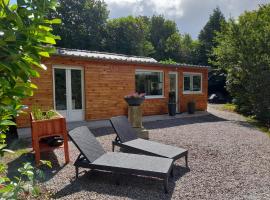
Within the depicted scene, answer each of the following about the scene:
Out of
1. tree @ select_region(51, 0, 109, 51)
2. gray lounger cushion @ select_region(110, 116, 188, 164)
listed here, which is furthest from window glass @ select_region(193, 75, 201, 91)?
tree @ select_region(51, 0, 109, 51)

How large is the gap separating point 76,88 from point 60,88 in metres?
0.65

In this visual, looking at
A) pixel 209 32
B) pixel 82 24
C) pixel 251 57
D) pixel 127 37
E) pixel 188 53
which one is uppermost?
pixel 82 24

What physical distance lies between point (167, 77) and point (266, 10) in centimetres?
806

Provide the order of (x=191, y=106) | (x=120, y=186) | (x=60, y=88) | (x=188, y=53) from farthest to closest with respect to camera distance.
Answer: (x=188, y=53), (x=191, y=106), (x=60, y=88), (x=120, y=186)

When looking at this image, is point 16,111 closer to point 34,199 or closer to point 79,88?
point 34,199

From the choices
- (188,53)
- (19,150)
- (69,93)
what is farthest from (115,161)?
(188,53)

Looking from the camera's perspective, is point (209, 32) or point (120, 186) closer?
point (120, 186)

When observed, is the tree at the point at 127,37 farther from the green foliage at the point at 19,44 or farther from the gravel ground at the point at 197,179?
the green foliage at the point at 19,44

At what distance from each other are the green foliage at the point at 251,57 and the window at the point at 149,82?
4.72 m

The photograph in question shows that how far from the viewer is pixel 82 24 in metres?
32.2

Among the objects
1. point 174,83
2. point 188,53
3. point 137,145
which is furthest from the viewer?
point 188,53

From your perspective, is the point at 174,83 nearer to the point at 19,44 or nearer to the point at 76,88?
the point at 76,88

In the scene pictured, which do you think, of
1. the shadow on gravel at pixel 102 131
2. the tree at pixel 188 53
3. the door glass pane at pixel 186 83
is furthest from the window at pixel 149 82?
the tree at pixel 188 53

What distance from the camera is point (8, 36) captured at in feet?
3.91
